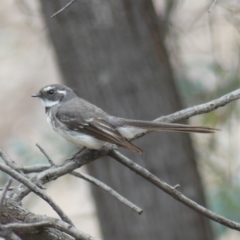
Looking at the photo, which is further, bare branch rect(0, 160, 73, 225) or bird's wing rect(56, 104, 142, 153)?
bird's wing rect(56, 104, 142, 153)

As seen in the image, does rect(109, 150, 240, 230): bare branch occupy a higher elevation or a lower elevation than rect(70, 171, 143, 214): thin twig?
lower

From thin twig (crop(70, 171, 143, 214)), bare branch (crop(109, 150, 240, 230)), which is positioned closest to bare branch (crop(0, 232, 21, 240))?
thin twig (crop(70, 171, 143, 214))

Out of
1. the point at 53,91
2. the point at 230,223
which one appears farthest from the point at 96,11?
the point at 230,223

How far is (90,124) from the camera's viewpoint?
12.9ft

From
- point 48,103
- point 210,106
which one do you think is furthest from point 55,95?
point 210,106

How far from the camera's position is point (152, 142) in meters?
5.41

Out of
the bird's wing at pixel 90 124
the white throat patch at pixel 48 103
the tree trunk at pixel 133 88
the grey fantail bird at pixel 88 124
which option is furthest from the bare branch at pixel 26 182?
the tree trunk at pixel 133 88

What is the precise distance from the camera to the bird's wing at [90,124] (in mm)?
3621

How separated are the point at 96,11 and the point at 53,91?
1.09m

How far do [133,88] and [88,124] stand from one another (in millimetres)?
1470

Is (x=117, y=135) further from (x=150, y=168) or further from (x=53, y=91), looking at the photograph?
(x=150, y=168)

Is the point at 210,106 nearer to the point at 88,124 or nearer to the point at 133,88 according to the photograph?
the point at 88,124

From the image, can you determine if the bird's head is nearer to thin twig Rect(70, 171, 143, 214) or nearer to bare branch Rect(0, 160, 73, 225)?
thin twig Rect(70, 171, 143, 214)

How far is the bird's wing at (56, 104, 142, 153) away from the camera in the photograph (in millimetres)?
3621
